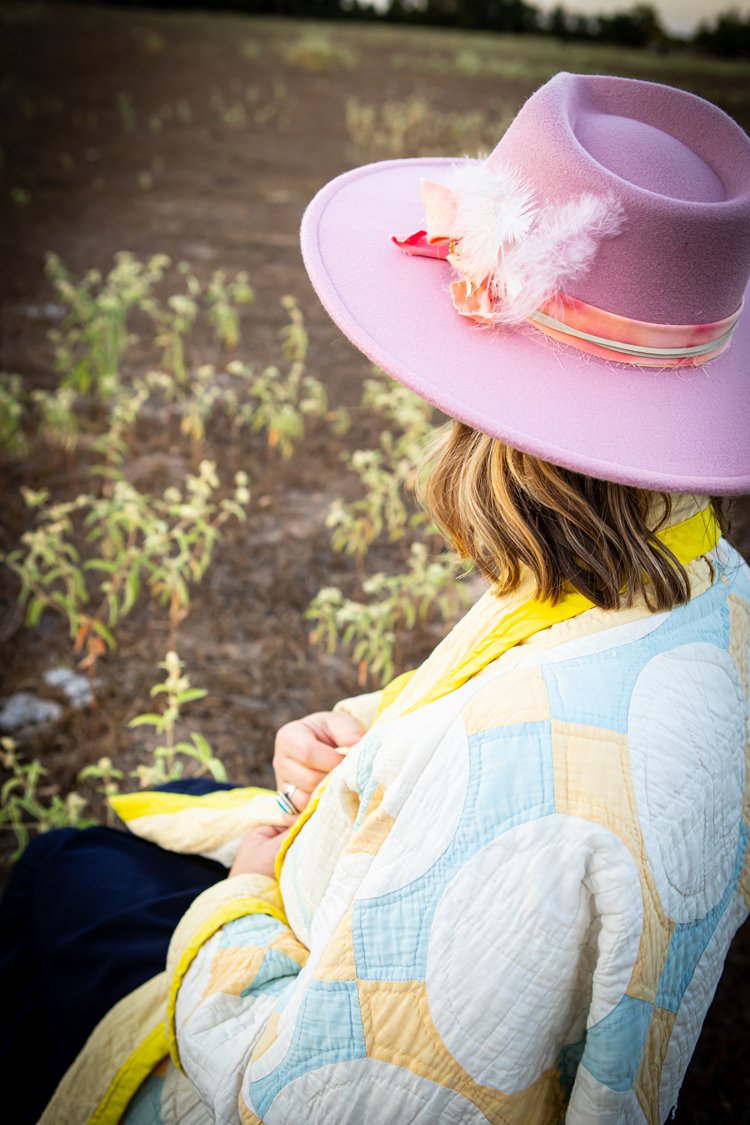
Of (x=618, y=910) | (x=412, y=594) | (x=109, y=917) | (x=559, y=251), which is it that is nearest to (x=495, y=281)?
(x=559, y=251)

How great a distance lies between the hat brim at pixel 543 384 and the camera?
2.79 ft

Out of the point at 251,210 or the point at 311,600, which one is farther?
the point at 251,210

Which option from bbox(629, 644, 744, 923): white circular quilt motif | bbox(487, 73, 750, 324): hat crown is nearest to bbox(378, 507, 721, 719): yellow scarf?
bbox(629, 644, 744, 923): white circular quilt motif

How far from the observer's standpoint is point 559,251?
85cm

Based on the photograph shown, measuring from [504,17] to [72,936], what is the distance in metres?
23.6

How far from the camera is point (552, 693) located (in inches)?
32.7

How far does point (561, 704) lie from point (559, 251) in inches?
17.4

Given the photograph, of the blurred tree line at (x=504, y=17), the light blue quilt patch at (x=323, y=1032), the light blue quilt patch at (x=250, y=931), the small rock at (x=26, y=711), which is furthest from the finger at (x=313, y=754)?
the blurred tree line at (x=504, y=17)

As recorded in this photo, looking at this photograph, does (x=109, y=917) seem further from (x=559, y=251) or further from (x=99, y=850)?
(x=559, y=251)

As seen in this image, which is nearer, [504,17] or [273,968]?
[273,968]

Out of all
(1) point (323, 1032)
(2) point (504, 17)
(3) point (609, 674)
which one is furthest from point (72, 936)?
(2) point (504, 17)

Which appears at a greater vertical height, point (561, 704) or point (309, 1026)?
point (561, 704)

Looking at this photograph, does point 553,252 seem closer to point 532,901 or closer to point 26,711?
point 532,901

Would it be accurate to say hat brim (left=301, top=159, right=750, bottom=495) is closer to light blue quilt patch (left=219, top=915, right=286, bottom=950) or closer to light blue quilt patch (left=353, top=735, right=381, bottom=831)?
light blue quilt patch (left=353, top=735, right=381, bottom=831)
